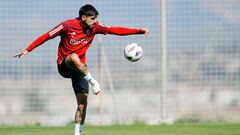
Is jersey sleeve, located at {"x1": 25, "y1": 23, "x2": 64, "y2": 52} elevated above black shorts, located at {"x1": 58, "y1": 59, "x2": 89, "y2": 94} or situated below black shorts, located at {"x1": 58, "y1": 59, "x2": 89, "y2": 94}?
above

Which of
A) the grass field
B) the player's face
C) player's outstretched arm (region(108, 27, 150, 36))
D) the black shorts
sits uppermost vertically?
the player's face

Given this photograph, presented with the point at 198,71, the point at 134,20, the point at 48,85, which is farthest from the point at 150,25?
the point at 48,85

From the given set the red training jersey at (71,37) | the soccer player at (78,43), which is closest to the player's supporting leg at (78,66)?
the soccer player at (78,43)

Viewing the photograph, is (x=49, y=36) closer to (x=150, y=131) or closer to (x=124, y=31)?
(x=124, y=31)

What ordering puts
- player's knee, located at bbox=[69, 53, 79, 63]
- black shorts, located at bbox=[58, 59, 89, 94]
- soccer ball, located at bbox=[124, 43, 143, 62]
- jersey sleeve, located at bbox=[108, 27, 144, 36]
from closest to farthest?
player's knee, located at bbox=[69, 53, 79, 63], black shorts, located at bbox=[58, 59, 89, 94], soccer ball, located at bbox=[124, 43, 143, 62], jersey sleeve, located at bbox=[108, 27, 144, 36]

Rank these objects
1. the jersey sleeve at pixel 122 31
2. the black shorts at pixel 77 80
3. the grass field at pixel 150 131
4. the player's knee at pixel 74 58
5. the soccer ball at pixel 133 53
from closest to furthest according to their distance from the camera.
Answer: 1. the player's knee at pixel 74 58
2. the black shorts at pixel 77 80
3. the soccer ball at pixel 133 53
4. the jersey sleeve at pixel 122 31
5. the grass field at pixel 150 131

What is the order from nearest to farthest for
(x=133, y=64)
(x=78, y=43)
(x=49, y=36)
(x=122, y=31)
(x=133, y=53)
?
(x=49, y=36), (x=78, y=43), (x=133, y=53), (x=122, y=31), (x=133, y=64)

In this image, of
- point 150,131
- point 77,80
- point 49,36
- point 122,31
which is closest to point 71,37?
point 49,36

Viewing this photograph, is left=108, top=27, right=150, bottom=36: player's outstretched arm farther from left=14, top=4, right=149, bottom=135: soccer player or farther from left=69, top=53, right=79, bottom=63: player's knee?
left=69, top=53, right=79, bottom=63: player's knee

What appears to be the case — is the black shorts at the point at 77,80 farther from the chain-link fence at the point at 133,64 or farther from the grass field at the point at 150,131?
the chain-link fence at the point at 133,64

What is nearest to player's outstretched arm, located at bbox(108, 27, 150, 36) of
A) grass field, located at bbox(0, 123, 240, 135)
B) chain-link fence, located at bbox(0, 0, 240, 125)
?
grass field, located at bbox(0, 123, 240, 135)

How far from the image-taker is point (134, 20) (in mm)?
16656

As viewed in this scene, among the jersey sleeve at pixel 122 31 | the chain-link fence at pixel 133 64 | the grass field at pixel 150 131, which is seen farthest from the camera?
the chain-link fence at pixel 133 64

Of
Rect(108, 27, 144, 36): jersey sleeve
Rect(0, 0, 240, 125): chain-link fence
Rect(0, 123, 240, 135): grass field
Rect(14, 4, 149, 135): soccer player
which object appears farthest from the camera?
Rect(0, 0, 240, 125): chain-link fence
